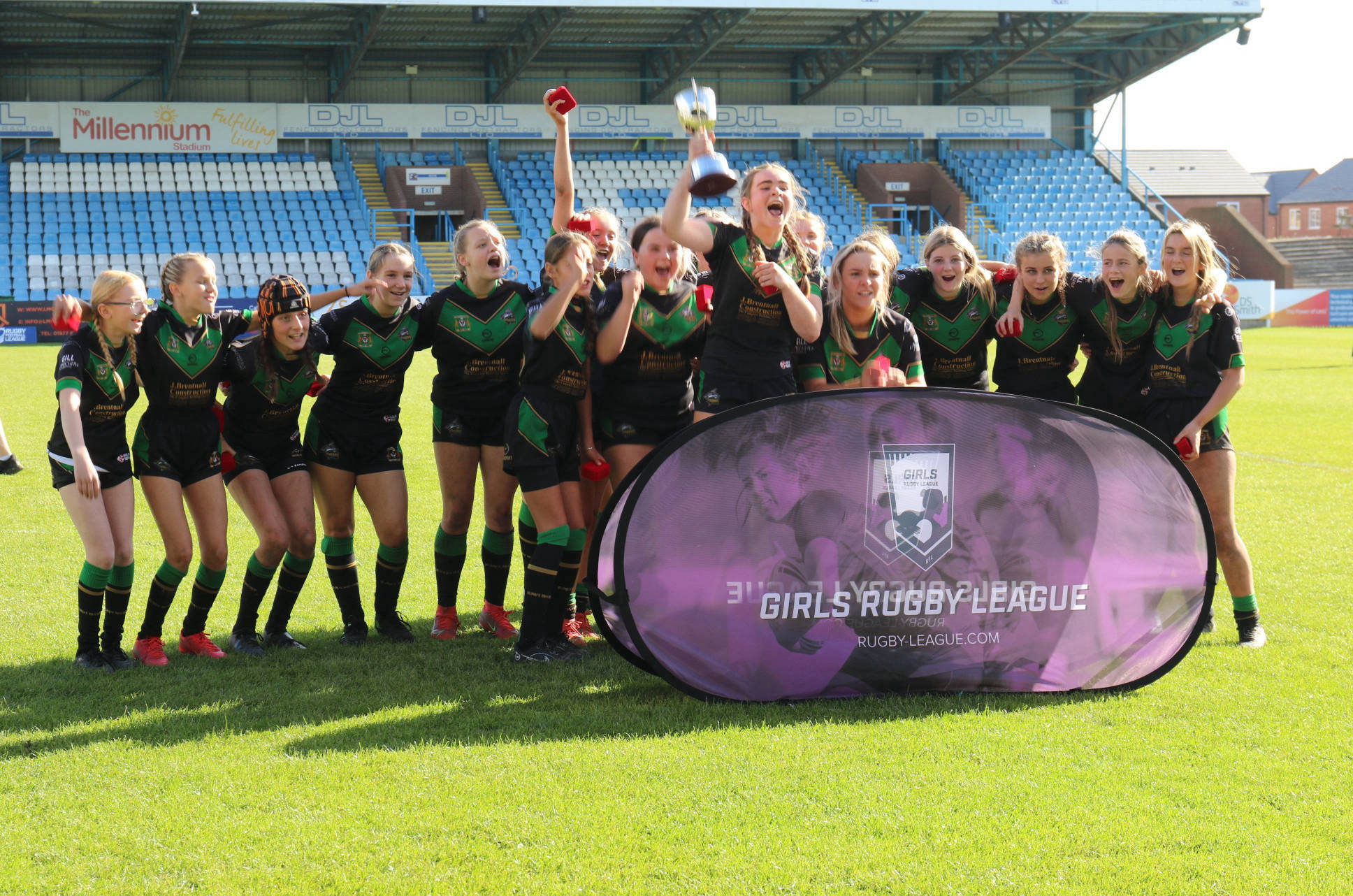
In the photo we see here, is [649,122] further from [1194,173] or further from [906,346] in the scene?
[1194,173]

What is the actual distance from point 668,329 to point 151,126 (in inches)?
1271

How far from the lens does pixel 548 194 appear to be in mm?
33562

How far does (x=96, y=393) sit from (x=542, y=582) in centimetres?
194

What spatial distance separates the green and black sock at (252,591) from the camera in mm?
5230

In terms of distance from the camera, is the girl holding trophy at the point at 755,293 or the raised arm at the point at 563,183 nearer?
the girl holding trophy at the point at 755,293

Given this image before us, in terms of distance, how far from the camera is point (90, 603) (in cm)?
493

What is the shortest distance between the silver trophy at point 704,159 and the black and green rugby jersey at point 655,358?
0.92 meters

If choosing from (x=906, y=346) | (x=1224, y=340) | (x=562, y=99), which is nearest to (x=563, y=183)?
(x=562, y=99)

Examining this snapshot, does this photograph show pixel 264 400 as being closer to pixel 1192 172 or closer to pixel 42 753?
pixel 42 753

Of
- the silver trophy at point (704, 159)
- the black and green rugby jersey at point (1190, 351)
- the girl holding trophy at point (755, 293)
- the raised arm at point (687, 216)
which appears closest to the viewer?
the silver trophy at point (704, 159)

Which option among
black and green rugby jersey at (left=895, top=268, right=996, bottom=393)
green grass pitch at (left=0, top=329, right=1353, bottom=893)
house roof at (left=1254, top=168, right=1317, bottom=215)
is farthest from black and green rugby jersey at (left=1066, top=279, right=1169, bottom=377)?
house roof at (left=1254, top=168, right=1317, bottom=215)

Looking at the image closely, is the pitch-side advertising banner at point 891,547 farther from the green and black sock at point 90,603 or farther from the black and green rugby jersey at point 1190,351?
the green and black sock at point 90,603

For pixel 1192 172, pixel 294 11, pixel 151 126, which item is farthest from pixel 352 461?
pixel 1192 172

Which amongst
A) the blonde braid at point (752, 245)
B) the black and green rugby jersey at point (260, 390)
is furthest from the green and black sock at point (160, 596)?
the blonde braid at point (752, 245)
